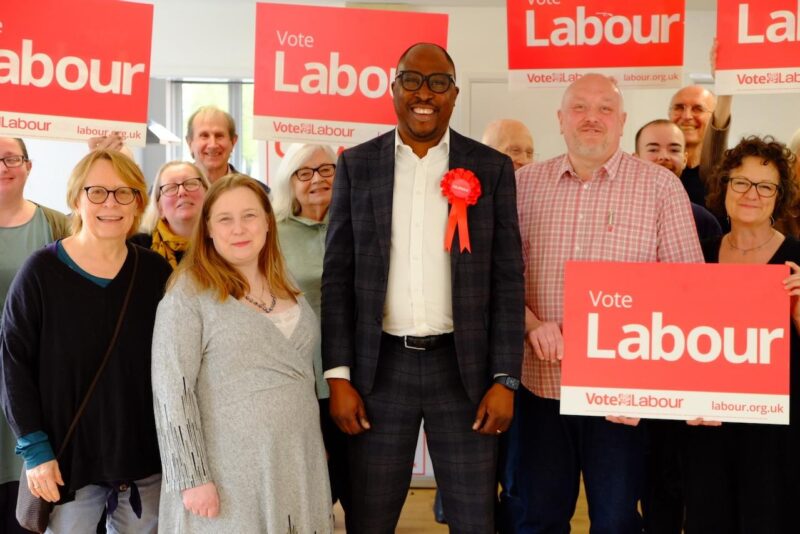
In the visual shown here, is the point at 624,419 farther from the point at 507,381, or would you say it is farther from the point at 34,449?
the point at 34,449

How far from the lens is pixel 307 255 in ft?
9.78

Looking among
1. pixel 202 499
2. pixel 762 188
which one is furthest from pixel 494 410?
pixel 762 188

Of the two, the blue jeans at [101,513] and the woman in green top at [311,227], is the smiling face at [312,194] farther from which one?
the blue jeans at [101,513]

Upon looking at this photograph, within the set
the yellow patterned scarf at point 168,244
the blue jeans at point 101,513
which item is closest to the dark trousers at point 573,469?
the blue jeans at point 101,513

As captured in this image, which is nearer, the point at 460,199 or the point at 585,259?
the point at 460,199

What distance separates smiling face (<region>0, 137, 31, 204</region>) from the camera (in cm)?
284

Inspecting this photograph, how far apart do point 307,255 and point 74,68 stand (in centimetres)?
110

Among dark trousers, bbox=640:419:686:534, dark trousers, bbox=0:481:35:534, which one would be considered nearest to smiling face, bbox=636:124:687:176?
dark trousers, bbox=640:419:686:534

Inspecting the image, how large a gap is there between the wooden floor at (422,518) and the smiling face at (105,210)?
2.25 m

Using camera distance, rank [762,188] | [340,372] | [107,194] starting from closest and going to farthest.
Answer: [107,194] → [340,372] → [762,188]

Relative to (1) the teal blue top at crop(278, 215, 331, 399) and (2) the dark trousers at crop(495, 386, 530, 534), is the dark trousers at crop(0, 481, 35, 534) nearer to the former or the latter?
(1) the teal blue top at crop(278, 215, 331, 399)

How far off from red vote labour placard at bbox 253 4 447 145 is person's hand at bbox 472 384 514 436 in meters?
1.33

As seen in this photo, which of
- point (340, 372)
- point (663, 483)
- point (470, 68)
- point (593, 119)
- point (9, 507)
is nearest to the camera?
point (340, 372)

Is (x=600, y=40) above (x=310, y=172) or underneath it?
above
